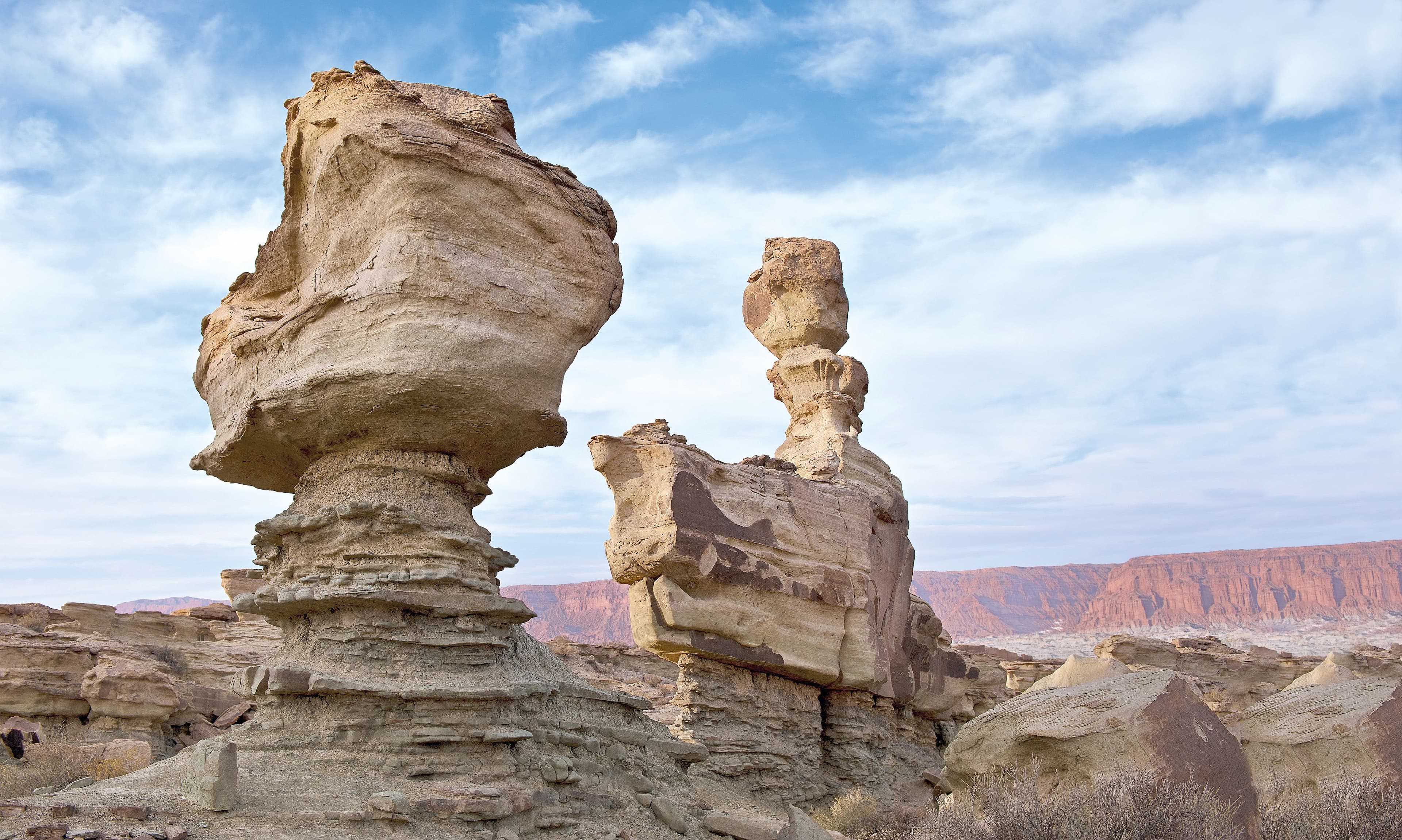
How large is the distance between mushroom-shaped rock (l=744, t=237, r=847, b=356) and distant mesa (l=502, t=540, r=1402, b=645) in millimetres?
85172

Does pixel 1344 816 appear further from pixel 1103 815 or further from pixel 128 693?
pixel 128 693

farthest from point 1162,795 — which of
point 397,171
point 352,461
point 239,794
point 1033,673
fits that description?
point 1033,673

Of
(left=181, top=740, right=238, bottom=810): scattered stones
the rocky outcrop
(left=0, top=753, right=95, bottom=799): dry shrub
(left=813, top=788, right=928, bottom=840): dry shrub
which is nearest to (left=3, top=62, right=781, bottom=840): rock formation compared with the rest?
(left=181, top=740, right=238, bottom=810): scattered stones

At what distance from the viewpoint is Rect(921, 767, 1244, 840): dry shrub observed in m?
5.62

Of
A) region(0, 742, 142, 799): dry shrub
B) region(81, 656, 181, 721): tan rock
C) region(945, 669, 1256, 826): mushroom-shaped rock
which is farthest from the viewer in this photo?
region(81, 656, 181, 721): tan rock

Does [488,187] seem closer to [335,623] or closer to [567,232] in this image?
[567,232]

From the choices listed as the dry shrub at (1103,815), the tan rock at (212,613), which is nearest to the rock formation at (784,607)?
the dry shrub at (1103,815)

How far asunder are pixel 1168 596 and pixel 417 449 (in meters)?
124

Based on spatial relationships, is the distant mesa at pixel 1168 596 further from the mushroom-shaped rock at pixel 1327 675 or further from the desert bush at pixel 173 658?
the mushroom-shaped rock at pixel 1327 675

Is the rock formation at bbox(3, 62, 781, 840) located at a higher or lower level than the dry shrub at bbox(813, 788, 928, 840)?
higher

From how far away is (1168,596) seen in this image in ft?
378

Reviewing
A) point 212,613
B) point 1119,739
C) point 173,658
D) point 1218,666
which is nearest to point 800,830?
point 1119,739

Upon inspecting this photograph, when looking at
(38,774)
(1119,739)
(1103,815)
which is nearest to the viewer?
(1103,815)

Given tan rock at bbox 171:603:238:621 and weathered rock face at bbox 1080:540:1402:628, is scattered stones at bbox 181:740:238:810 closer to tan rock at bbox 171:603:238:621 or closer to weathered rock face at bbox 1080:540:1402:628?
tan rock at bbox 171:603:238:621
